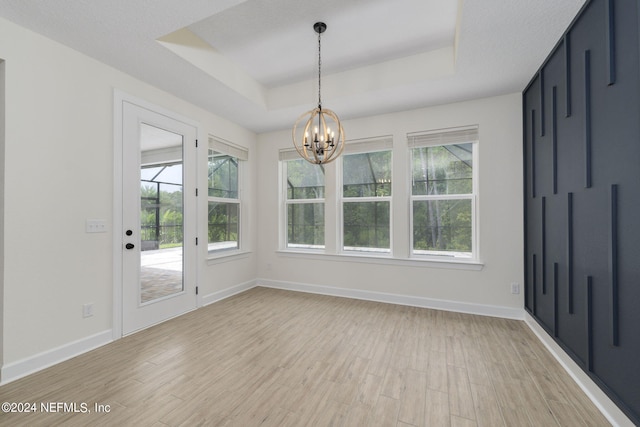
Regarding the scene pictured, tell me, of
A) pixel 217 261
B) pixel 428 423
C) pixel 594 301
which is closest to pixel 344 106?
pixel 217 261

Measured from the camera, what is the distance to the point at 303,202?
14.7ft

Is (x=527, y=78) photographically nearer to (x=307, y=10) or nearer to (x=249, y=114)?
(x=307, y=10)

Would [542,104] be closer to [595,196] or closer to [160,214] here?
[595,196]

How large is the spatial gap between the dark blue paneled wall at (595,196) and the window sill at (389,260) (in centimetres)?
86

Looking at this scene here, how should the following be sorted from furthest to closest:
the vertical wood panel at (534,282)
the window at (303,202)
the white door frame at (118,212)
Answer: the window at (303,202)
the vertical wood panel at (534,282)
the white door frame at (118,212)

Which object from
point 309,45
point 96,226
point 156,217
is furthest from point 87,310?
point 309,45

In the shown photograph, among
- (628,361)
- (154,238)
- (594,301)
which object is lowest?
(628,361)

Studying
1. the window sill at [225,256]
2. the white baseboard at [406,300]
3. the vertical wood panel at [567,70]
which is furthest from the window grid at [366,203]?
the vertical wood panel at [567,70]

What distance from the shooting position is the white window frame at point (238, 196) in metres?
3.82

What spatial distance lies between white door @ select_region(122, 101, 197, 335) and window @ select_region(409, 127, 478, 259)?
2.97 m

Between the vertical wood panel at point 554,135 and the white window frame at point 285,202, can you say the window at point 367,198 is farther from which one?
the vertical wood panel at point 554,135

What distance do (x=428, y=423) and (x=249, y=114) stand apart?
150 inches

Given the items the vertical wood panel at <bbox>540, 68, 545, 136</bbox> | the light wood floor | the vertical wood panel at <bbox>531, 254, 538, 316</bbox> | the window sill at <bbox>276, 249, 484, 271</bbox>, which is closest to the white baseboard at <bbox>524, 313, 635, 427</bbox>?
the light wood floor

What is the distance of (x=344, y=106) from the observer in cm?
355
